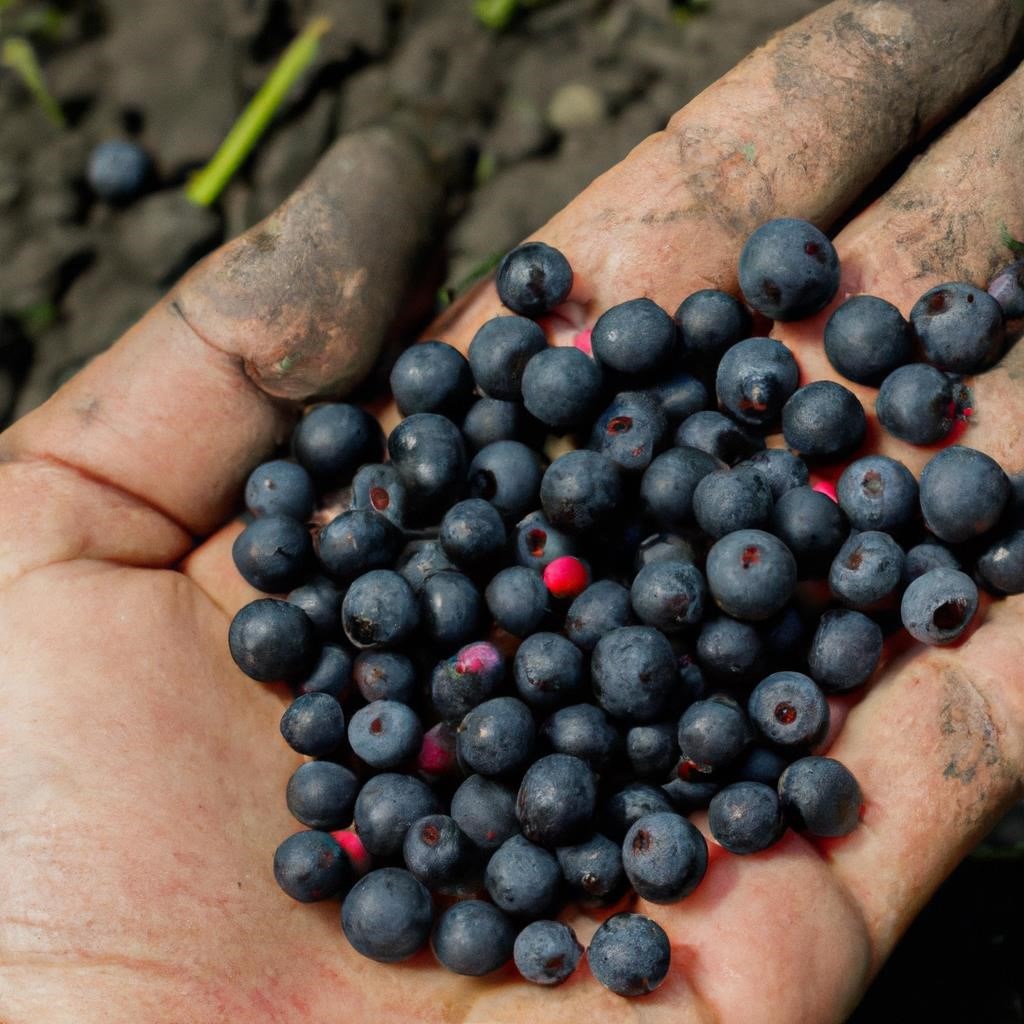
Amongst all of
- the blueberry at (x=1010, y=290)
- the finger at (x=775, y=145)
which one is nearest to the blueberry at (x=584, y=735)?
the finger at (x=775, y=145)

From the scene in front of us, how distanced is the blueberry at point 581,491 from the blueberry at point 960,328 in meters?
0.84

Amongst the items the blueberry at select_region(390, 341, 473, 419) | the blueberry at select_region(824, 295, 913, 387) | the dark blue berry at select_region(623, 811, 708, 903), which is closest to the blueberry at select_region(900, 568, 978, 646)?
the blueberry at select_region(824, 295, 913, 387)

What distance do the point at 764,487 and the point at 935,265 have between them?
0.83 metres

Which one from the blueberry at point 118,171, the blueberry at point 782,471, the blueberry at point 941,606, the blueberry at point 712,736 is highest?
the blueberry at point 118,171

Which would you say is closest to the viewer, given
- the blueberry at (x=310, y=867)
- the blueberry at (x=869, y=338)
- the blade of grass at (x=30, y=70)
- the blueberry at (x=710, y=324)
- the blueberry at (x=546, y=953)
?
the blueberry at (x=546, y=953)

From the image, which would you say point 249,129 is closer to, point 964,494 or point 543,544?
point 543,544

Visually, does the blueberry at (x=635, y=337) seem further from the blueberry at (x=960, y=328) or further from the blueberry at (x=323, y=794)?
the blueberry at (x=323, y=794)

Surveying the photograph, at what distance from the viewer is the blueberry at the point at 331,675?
8.87 feet

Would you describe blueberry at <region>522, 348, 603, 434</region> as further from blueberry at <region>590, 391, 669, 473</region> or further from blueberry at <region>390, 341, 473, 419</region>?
blueberry at <region>390, 341, 473, 419</region>

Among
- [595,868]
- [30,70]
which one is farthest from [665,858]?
[30,70]

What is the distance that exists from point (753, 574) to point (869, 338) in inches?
27.6

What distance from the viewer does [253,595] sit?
2943 mm

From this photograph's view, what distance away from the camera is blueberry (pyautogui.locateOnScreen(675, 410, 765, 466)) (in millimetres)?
2807

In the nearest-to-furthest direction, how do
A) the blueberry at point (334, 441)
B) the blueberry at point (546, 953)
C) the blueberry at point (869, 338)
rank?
the blueberry at point (546, 953)
the blueberry at point (869, 338)
the blueberry at point (334, 441)
